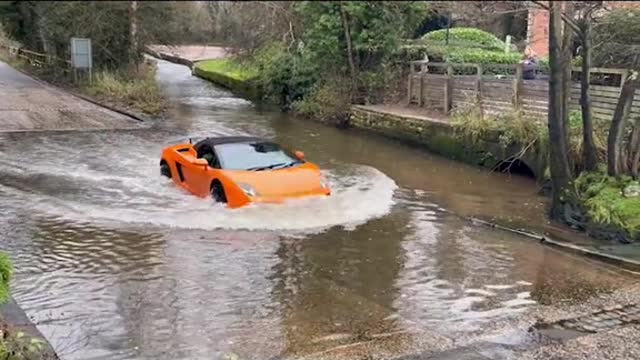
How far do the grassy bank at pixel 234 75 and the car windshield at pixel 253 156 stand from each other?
56.5 feet

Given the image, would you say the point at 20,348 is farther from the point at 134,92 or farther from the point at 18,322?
the point at 134,92

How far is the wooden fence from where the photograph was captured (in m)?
16.1

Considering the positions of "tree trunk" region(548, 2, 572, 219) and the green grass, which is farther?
the green grass

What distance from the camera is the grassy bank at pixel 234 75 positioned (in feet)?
118

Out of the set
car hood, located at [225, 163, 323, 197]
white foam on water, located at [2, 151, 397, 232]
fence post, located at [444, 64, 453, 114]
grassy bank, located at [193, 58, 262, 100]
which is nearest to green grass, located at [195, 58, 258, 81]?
grassy bank, located at [193, 58, 262, 100]

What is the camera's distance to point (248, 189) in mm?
12289

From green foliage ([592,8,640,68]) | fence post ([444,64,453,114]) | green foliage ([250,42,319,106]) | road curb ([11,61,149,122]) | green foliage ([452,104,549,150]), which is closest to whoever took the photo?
green foliage ([592,8,640,68])

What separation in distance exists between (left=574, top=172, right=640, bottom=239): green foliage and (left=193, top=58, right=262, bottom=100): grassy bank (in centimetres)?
1975

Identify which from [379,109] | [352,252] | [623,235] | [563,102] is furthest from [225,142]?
[379,109]

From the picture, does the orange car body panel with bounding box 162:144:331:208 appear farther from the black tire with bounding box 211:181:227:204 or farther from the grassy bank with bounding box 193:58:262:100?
the grassy bank with bounding box 193:58:262:100

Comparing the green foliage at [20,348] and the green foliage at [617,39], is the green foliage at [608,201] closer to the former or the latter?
the green foliage at [617,39]

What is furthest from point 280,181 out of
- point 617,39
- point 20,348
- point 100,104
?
point 100,104

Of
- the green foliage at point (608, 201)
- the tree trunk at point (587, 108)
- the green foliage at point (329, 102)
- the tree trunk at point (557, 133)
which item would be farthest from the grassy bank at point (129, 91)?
the green foliage at point (608, 201)

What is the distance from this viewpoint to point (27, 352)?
4.97 m
